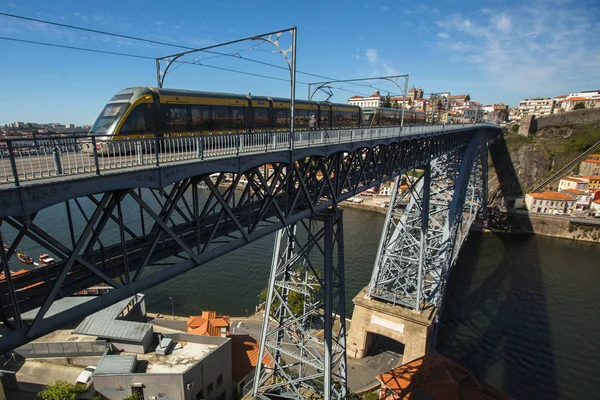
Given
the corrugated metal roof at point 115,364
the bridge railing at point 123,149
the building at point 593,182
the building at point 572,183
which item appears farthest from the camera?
the building at point 572,183

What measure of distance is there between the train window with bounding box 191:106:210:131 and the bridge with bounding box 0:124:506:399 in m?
2.17

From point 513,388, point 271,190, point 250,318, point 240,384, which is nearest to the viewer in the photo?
point 271,190

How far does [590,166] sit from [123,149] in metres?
59.5

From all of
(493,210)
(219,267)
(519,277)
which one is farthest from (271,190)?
(493,210)

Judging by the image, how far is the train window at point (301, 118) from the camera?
12.6 m

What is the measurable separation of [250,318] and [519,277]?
23.5m

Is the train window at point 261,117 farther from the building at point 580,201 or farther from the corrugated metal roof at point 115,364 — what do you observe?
the building at point 580,201

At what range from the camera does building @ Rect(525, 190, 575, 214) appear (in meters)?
38.9

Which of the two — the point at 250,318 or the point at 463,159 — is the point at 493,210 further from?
the point at 250,318

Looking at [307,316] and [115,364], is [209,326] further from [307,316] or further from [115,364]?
[307,316]

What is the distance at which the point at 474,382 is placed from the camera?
12531mm

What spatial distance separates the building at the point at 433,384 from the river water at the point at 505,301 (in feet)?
16.2

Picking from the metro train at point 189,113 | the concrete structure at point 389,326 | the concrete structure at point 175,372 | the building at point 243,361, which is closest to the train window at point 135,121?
the metro train at point 189,113

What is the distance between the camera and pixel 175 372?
11250mm
